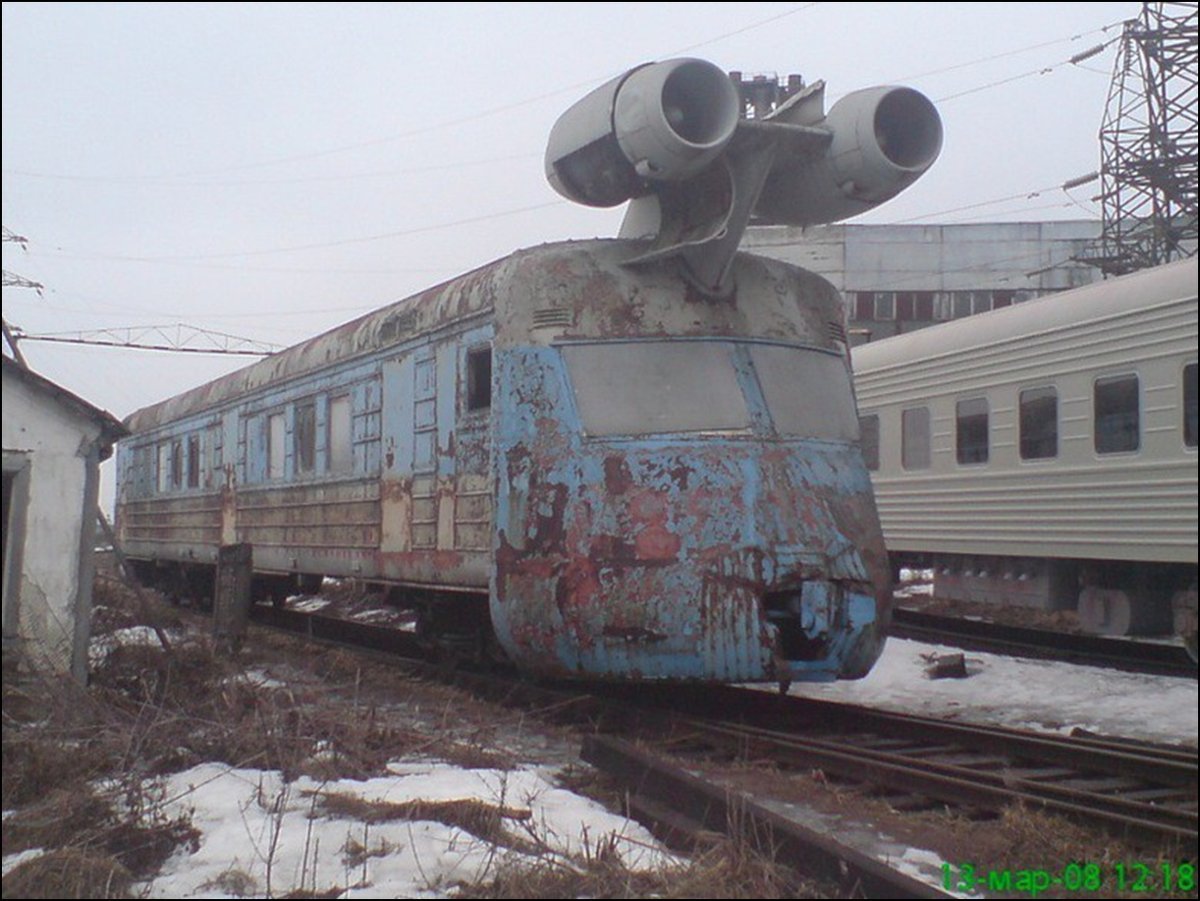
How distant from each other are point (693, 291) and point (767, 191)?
0.79 m

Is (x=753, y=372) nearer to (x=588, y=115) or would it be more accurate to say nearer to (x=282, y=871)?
(x=588, y=115)

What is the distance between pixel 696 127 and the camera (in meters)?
6.73

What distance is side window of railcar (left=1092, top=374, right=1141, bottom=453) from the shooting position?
3.74 metres

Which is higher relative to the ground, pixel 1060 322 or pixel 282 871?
pixel 1060 322

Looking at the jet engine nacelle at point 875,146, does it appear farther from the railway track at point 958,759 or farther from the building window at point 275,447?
the building window at point 275,447

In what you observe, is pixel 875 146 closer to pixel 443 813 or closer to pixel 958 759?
pixel 958 759

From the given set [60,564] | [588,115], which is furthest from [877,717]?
[60,564]

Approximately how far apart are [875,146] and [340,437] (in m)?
5.96

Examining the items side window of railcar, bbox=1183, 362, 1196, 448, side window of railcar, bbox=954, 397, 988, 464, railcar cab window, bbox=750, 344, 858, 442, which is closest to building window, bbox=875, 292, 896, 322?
side window of railcar, bbox=954, 397, 988, 464

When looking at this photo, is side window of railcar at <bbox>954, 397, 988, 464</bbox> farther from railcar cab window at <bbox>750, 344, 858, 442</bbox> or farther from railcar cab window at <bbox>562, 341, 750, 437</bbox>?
railcar cab window at <bbox>562, 341, 750, 437</bbox>

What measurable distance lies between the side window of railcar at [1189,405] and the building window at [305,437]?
983cm

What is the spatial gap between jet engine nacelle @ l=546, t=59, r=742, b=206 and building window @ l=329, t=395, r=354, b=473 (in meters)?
4.46

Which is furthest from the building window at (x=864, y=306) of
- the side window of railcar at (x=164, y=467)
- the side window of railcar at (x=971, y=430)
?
the side window of railcar at (x=971, y=430)

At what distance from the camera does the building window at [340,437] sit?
35.2 feet
